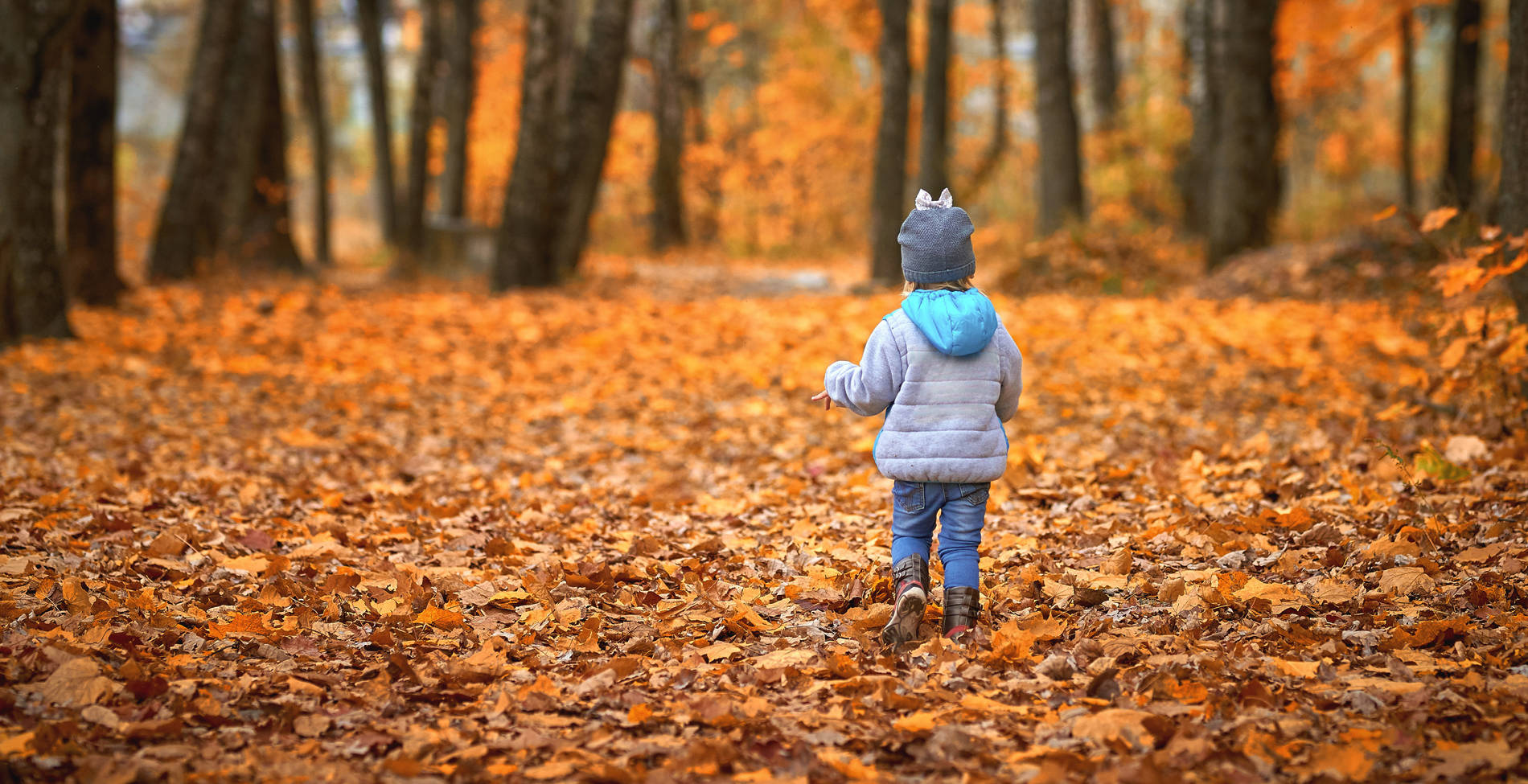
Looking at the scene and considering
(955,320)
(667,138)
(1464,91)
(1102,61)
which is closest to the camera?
(955,320)

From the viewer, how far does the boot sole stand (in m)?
3.46

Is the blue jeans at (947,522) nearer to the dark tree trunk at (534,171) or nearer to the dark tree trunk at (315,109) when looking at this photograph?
the dark tree trunk at (534,171)

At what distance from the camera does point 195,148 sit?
483 inches

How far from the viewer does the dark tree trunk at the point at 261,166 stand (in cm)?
1352

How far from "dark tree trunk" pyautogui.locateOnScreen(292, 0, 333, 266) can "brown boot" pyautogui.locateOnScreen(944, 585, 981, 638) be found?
16.7 m

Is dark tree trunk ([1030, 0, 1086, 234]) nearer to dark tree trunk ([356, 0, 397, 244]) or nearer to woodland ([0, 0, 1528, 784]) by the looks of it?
woodland ([0, 0, 1528, 784])

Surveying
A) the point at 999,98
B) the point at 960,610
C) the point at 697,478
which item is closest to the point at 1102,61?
the point at 999,98

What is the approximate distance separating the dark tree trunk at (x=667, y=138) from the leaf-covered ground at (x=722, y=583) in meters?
14.1

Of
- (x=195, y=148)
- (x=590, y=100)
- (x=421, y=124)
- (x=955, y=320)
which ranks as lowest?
(x=955, y=320)

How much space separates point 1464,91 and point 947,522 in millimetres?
15316

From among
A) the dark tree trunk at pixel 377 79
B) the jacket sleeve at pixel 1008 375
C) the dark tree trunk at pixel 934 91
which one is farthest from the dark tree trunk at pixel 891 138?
the jacket sleeve at pixel 1008 375

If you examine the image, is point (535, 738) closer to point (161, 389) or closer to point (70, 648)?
point (70, 648)

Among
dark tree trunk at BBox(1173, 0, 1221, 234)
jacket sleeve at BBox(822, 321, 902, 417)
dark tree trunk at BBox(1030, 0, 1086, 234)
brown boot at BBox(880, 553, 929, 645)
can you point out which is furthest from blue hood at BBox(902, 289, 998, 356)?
dark tree trunk at BBox(1173, 0, 1221, 234)

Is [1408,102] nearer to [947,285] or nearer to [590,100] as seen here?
[590,100]
